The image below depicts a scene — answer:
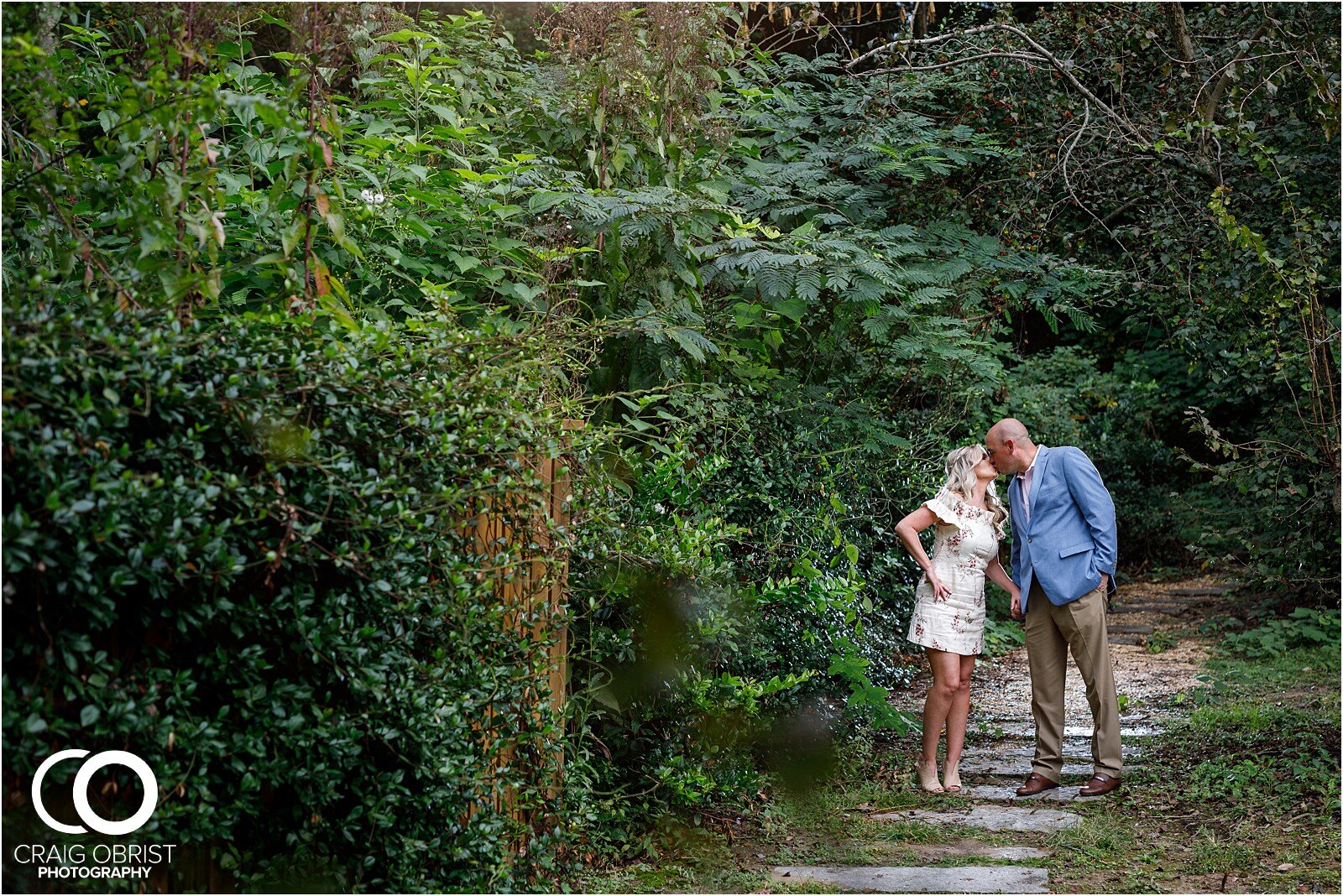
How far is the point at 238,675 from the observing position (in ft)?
9.39

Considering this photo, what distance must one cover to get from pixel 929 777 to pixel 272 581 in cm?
379

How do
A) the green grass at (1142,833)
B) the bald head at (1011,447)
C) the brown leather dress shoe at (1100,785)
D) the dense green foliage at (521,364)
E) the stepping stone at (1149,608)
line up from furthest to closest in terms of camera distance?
the stepping stone at (1149,608)
the bald head at (1011,447)
the brown leather dress shoe at (1100,785)
the green grass at (1142,833)
the dense green foliage at (521,364)

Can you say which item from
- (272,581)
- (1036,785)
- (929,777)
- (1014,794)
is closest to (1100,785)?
(1036,785)

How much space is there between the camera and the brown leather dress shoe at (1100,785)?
548 centimetres

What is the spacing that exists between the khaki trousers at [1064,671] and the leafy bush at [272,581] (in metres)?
3.13

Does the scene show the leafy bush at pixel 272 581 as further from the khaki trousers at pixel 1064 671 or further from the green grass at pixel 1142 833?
the khaki trousers at pixel 1064 671

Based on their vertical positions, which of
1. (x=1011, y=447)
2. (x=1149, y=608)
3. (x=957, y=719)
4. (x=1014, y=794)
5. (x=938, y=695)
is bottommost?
(x=1149, y=608)

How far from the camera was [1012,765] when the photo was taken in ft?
20.1

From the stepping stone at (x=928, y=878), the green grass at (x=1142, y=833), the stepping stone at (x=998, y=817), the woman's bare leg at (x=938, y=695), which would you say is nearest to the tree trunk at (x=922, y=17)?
the woman's bare leg at (x=938, y=695)

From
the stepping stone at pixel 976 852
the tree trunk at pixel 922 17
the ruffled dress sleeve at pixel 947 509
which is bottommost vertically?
the stepping stone at pixel 976 852

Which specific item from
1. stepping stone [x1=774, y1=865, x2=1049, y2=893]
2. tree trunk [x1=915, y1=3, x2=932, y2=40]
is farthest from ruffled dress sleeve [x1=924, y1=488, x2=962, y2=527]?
tree trunk [x1=915, y1=3, x2=932, y2=40]

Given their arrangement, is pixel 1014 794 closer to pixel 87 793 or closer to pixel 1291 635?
pixel 87 793

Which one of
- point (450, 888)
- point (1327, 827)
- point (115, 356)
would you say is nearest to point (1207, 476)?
point (1327, 827)

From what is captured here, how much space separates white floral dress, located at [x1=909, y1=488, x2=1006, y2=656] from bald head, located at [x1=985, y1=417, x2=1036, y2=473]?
0.89 feet
